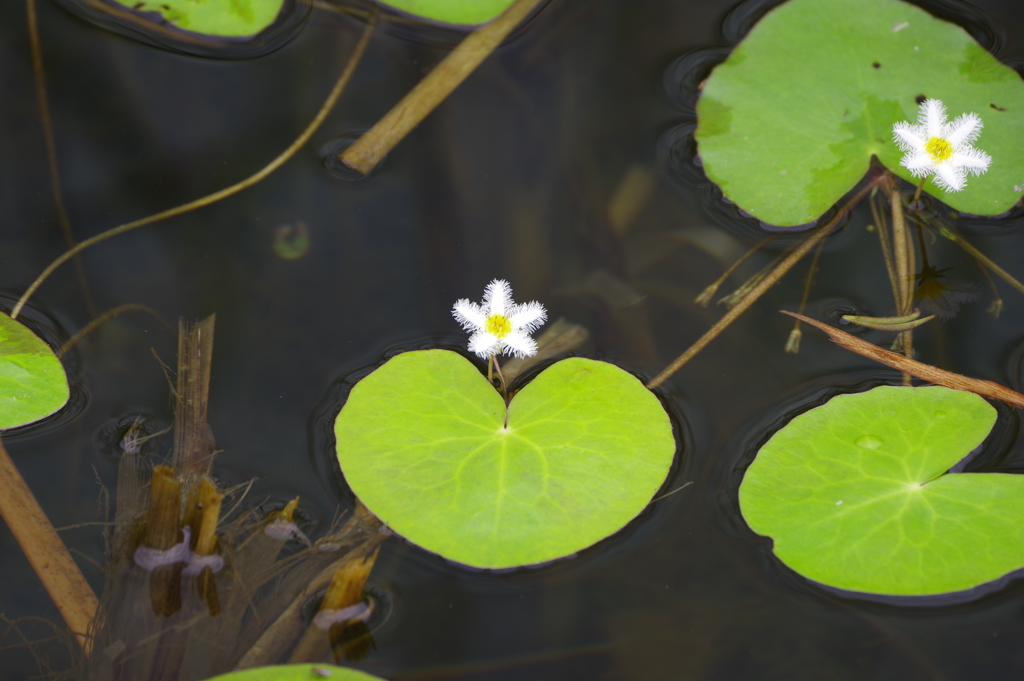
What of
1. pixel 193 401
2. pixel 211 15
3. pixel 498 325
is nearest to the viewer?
pixel 498 325

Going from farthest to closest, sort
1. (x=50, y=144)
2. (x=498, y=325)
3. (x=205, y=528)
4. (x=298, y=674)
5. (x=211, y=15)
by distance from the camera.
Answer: (x=211, y=15) < (x=50, y=144) < (x=498, y=325) < (x=205, y=528) < (x=298, y=674)

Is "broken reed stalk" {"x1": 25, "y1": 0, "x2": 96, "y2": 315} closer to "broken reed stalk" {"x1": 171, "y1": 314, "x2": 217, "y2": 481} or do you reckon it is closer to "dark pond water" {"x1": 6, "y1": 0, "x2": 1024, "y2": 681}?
"dark pond water" {"x1": 6, "y1": 0, "x2": 1024, "y2": 681}

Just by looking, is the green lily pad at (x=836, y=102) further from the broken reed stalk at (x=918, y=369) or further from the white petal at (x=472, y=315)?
the white petal at (x=472, y=315)

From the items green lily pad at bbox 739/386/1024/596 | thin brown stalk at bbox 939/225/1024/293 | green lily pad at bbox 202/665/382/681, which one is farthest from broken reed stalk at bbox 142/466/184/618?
thin brown stalk at bbox 939/225/1024/293

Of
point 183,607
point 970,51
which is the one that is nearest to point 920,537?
point 970,51

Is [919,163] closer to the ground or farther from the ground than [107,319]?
farther from the ground

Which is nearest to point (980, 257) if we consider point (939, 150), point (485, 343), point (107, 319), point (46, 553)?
point (939, 150)

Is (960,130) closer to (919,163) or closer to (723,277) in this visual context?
(919,163)
